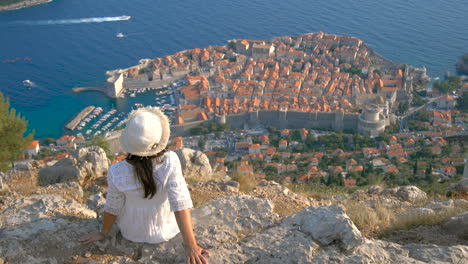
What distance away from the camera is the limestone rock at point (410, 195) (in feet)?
12.3

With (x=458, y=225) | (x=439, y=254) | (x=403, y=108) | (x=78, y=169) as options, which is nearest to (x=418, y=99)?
(x=403, y=108)

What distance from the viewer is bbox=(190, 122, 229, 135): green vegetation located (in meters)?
15.9

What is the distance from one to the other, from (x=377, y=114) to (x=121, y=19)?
18.8 metres

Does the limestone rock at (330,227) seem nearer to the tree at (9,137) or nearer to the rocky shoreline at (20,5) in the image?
the tree at (9,137)

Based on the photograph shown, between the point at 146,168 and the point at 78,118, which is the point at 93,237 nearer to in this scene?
the point at 146,168

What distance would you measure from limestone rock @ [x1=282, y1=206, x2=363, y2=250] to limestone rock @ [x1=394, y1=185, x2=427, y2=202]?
5.89 feet

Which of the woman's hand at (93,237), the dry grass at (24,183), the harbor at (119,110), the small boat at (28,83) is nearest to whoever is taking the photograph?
the woman's hand at (93,237)

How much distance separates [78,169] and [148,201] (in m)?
2.43

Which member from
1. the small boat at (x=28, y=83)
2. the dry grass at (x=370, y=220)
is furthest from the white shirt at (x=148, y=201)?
the small boat at (x=28, y=83)

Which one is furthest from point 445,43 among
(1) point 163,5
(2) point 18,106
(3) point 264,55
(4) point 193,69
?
(2) point 18,106

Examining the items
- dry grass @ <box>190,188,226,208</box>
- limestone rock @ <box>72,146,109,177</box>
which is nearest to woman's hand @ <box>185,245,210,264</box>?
dry grass @ <box>190,188,226,208</box>

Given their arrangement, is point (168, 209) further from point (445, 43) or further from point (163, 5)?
point (163, 5)

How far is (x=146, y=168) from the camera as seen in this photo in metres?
1.91

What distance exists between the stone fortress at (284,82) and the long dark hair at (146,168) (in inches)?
555
